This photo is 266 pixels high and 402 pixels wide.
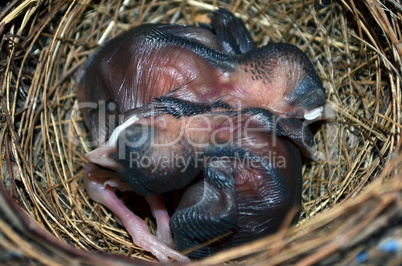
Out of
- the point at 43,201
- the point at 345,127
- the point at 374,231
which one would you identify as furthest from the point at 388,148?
the point at 43,201

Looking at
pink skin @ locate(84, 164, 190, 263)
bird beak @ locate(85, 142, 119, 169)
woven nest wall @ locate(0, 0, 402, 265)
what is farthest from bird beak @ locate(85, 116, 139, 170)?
woven nest wall @ locate(0, 0, 402, 265)

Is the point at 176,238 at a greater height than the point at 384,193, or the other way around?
the point at 384,193

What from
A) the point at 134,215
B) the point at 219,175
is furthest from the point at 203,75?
the point at 134,215

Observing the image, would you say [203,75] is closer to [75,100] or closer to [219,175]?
[219,175]

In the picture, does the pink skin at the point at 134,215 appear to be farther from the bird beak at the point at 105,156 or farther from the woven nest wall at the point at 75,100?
the bird beak at the point at 105,156

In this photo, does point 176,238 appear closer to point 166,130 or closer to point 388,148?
point 166,130

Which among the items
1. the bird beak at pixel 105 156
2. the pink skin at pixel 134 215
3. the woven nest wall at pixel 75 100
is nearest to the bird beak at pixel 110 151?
the bird beak at pixel 105 156
